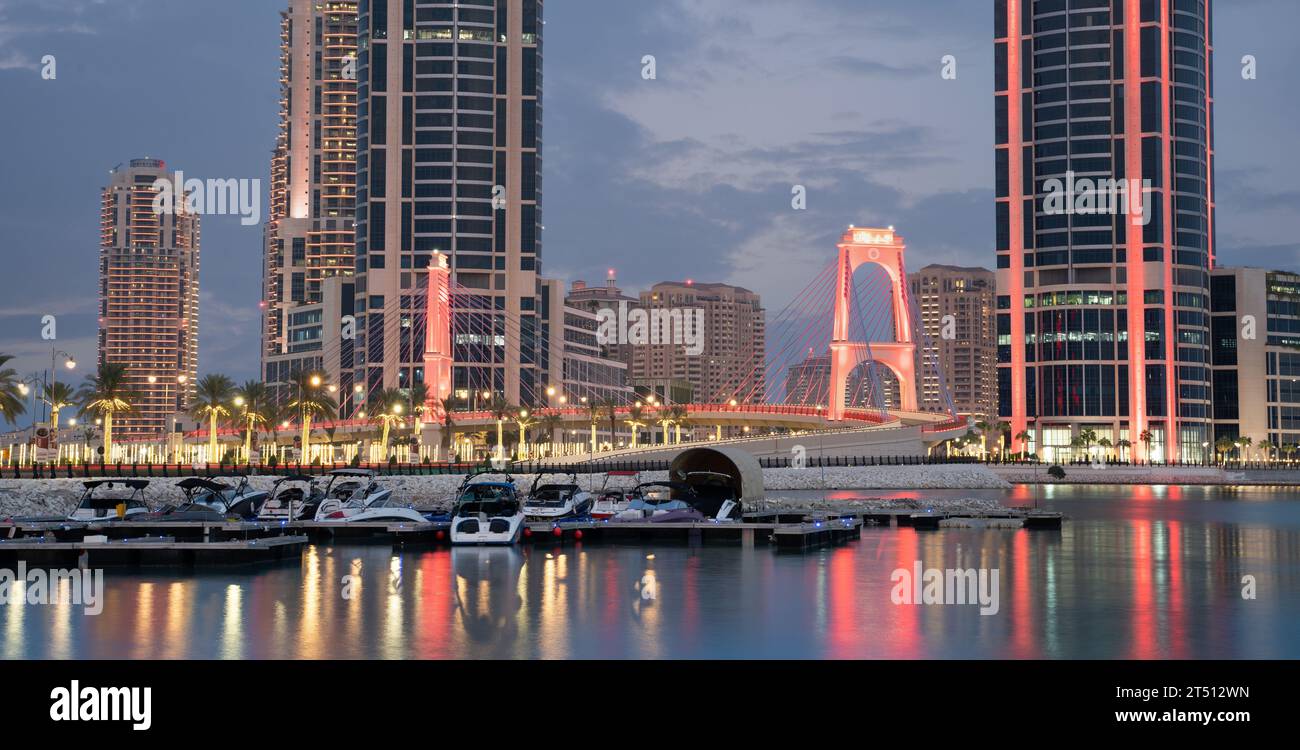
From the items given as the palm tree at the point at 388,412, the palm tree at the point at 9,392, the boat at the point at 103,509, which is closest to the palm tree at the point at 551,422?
the palm tree at the point at 388,412

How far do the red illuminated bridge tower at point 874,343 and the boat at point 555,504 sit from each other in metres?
101

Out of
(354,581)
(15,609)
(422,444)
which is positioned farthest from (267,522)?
(422,444)

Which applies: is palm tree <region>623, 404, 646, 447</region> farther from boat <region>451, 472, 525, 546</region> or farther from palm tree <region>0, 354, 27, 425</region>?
boat <region>451, 472, 525, 546</region>

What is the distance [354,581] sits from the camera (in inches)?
1454

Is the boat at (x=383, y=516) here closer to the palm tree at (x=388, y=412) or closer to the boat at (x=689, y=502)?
the boat at (x=689, y=502)

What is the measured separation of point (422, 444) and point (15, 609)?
5190 inches

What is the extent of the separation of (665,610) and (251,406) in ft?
343

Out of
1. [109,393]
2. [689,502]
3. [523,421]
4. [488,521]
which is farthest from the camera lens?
[523,421]

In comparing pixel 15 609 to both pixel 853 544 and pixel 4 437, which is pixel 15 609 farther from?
pixel 4 437

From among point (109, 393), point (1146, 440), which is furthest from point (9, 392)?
point (1146, 440)

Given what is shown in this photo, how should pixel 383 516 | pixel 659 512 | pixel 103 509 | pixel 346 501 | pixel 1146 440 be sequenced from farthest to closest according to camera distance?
pixel 1146 440 < pixel 346 501 < pixel 103 509 < pixel 659 512 < pixel 383 516

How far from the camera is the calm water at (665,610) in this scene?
2559 centimetres

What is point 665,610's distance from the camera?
101 ft

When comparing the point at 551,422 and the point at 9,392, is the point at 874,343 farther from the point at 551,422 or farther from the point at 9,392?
the point at 9,392
